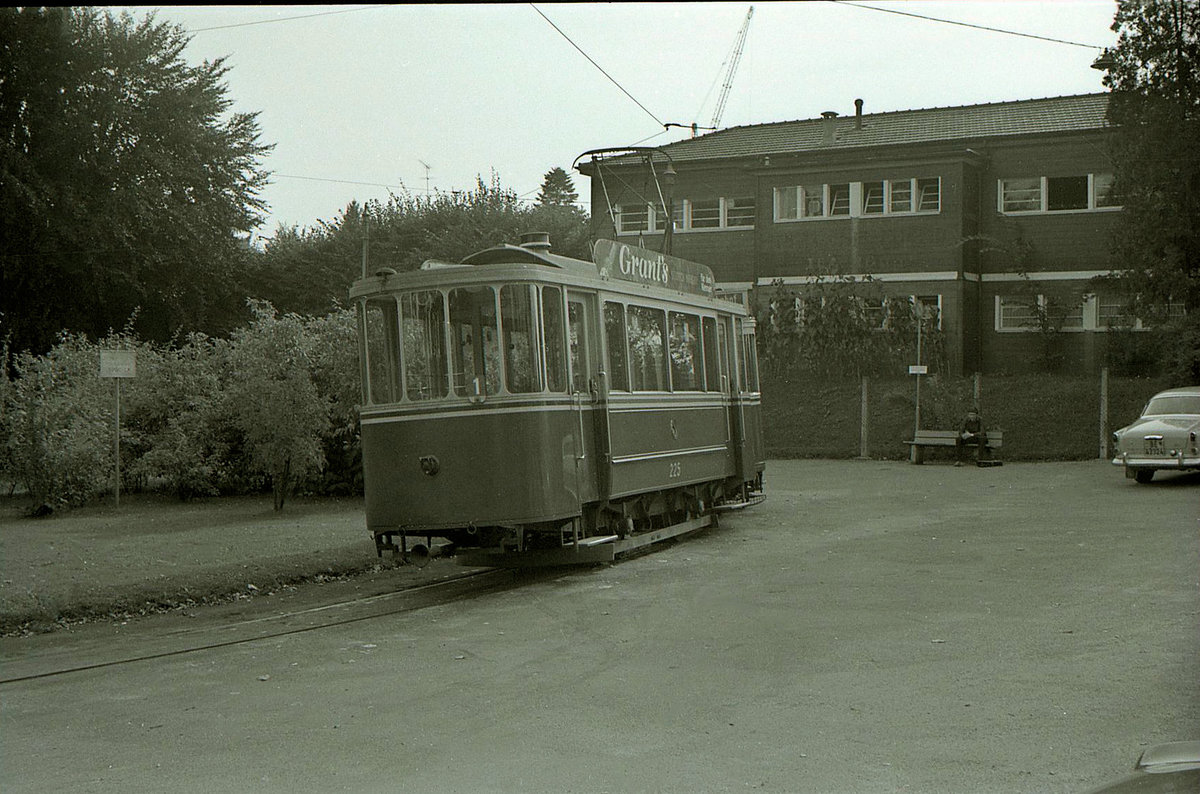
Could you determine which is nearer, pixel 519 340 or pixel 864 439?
pixel 519 340

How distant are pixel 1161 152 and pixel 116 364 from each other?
19819mm

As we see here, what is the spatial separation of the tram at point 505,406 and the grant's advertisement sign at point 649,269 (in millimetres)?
48

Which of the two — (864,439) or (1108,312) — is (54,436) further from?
(1108,312)

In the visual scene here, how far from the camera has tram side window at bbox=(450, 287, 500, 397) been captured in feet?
38.9

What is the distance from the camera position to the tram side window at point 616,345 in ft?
43.8

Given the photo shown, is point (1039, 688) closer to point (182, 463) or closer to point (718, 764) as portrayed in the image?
point (718, 764)

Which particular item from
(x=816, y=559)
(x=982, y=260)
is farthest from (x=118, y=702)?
(x=982, y=260)

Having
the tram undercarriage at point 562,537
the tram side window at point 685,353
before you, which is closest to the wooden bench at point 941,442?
the tram side window at point 685,353

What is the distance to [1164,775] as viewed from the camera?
2820 millimetres

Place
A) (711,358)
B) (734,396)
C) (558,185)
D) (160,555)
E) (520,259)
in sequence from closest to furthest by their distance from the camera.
→ (520,259), (160,555), (711,358), (734,396), (558,185)

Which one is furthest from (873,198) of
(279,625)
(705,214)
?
(279,625)

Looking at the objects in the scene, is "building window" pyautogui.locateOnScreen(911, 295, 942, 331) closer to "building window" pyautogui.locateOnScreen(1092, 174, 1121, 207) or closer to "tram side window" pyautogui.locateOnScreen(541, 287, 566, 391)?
"building window" pyautogui.locateOnScreen(1092, 174, 1121, 207)

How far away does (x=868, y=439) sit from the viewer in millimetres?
28328

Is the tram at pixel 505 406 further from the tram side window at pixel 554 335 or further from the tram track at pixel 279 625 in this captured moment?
the tram track at pixel 279 625
